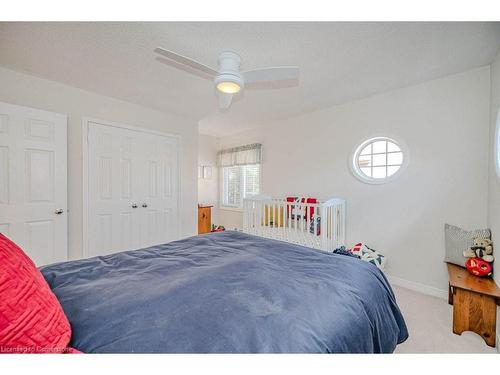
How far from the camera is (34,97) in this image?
7.98 ft

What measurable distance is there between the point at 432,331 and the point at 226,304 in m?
1.97

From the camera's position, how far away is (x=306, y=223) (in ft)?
10.5

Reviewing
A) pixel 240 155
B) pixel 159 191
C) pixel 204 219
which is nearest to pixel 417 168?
pixel 240 155

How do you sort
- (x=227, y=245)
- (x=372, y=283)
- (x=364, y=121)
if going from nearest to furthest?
(x=372, y=283) < (x=227, y=245) < (x=364, y=121)

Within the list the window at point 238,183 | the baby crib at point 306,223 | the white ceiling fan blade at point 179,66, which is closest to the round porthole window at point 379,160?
the baby crib at point 306,223

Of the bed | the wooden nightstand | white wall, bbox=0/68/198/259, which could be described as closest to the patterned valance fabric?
white wall, bbox=0/68/198/259

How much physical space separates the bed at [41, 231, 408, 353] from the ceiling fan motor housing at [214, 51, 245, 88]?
1.30 meters

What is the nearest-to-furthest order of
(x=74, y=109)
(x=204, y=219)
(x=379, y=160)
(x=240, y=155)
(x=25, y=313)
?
(x=25, y=313) → (x=74, y=109) → (x=379, y=160) → (x=240, y=155) → (x=204, y=219)

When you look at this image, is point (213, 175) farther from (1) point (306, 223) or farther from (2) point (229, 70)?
(2) point (229, 70)

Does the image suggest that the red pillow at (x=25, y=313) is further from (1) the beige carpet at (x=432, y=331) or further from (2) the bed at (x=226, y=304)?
(1) the beige carpet at (x=432, y=331)
